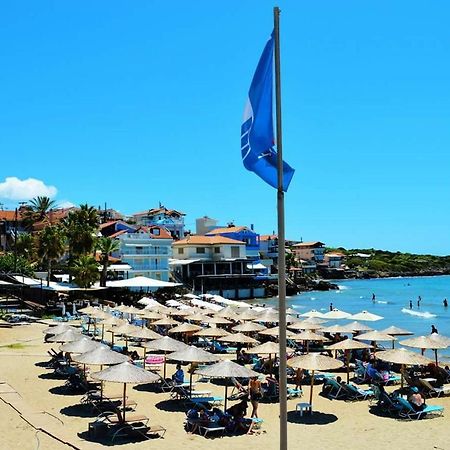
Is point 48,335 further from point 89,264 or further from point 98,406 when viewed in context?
point 89,264

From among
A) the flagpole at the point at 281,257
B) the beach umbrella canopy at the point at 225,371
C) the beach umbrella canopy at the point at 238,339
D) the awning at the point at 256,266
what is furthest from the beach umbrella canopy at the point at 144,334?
the awning at the point at 256,266

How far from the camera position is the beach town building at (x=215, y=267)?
77875 millimetres

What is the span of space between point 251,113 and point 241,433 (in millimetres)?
8939

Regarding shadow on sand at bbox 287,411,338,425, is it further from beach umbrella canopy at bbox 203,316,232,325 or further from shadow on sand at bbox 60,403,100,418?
beach umbrella canopy at bbox 203,316,232,325

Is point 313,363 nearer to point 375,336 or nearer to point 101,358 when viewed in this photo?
point 101,358

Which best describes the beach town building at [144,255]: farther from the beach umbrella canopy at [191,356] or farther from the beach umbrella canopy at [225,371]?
the beach umbrella canopy at [225,371]

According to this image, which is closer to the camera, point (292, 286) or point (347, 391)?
point (347, 391)

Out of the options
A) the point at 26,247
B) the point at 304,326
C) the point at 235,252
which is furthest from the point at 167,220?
the point at 304,326

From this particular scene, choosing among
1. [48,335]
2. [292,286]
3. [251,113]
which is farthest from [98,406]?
[292,286]

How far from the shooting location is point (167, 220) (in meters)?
106

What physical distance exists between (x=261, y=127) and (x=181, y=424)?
31.3 ft

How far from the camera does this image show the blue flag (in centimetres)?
776

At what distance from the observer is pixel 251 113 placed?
780cm

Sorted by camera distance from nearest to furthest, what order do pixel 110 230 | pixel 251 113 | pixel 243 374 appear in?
pixel 251 113, pixel 243 374, pixel 110 230
